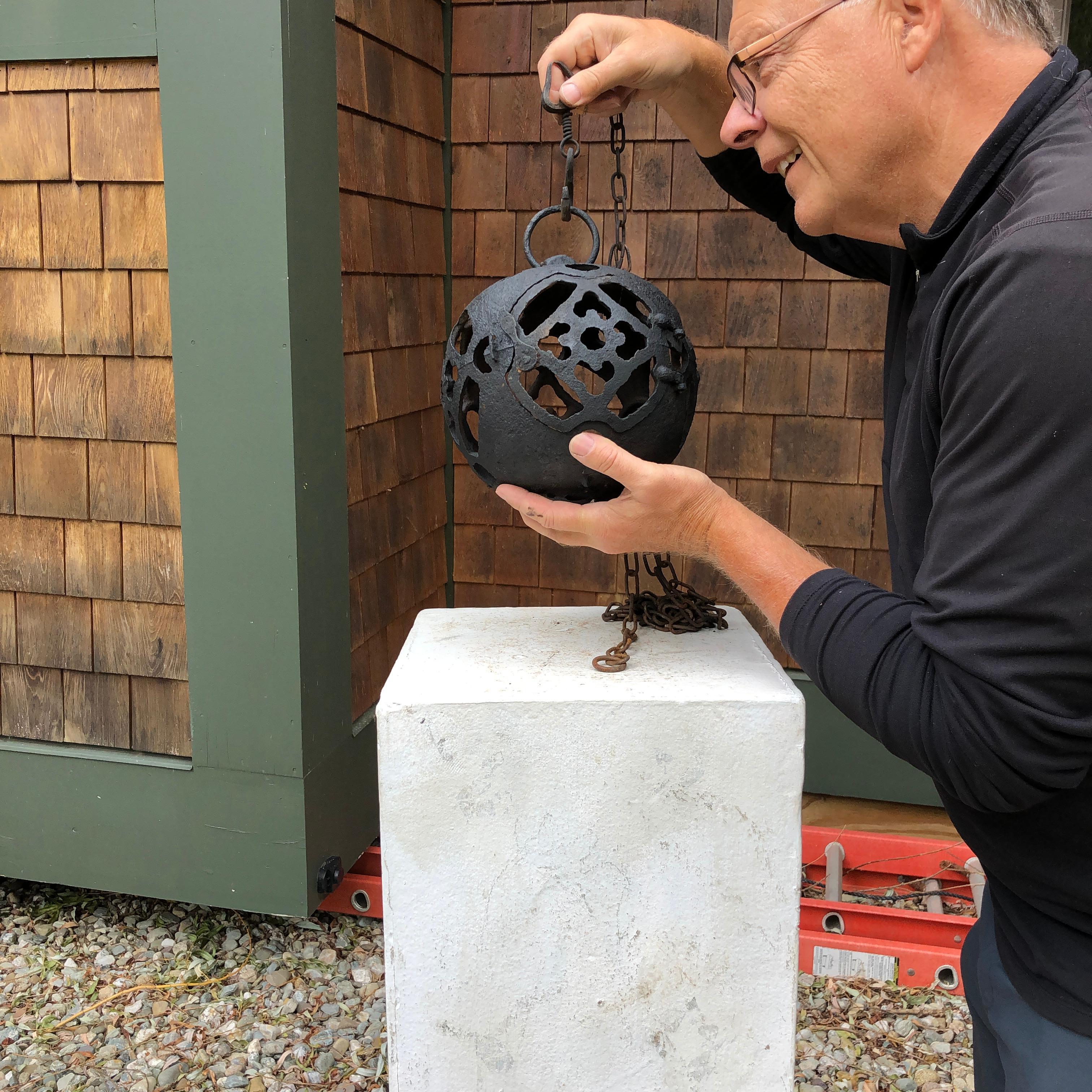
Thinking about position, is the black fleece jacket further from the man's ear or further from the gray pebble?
the gray pebble

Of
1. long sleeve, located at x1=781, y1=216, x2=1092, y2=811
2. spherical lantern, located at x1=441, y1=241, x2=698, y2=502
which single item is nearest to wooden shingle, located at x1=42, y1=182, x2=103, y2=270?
spherical lantern, located at x1=441, y1=241, x2=698, y2=502

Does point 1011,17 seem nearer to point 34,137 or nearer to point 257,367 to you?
point 257,367

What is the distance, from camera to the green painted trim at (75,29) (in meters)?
2.54

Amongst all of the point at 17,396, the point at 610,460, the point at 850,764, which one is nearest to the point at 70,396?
the point at 17,396

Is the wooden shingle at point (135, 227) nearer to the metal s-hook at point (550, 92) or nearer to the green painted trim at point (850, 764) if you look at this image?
the metal s-hook at point (550, 92)

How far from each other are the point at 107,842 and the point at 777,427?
7.87ft

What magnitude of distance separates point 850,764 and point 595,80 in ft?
8.41

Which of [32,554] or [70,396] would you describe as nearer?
[70,396]

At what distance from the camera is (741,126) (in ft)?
4.97

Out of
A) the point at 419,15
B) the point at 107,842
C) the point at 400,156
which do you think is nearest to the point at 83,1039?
the point at 107,842

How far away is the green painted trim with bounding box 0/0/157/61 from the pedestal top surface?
1.60 metres

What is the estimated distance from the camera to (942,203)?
134 centimetres

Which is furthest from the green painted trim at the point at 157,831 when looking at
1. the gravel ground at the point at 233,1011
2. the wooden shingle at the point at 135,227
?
the wooden shingle at the point at 135,227

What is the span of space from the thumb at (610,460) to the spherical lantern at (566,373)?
3.5 inches
